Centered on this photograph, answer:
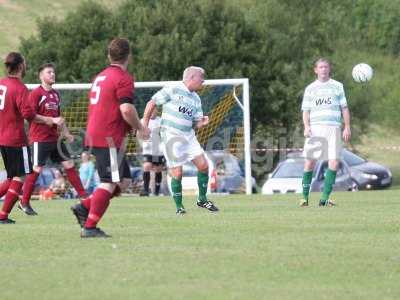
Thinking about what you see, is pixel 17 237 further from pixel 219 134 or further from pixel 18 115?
pixel 219 134

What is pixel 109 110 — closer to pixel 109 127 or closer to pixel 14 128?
pixel 109 127

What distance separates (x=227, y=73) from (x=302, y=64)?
6.08 meters

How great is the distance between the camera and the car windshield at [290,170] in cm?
3334

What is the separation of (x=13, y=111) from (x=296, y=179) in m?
18.6

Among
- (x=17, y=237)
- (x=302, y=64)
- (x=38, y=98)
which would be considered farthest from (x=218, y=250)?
(x=302, y=64)

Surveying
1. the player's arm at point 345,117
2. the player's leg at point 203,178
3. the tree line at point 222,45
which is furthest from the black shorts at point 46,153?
the tree line at point 222,45

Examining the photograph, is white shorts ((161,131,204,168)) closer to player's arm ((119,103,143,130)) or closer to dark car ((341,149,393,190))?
player's arm ((119,103,143,130))

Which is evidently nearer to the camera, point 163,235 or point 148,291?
point 148,291

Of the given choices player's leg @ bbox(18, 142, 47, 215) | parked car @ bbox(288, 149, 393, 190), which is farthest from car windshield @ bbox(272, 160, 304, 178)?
player's leg @ bbox(18, 142, 47, 215)

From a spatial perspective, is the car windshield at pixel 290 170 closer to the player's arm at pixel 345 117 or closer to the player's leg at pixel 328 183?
the player's arm at pixel 345 117

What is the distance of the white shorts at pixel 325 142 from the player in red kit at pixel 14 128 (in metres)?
4.88

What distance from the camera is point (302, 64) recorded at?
5416cm

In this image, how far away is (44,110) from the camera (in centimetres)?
1714

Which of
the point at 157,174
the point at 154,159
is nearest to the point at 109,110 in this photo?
the point at 154,159
